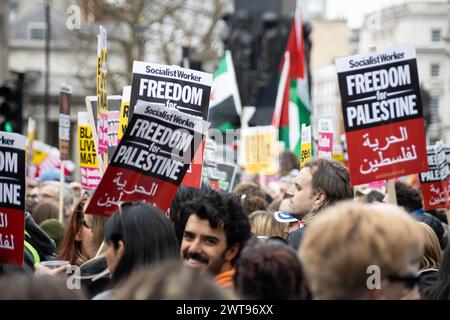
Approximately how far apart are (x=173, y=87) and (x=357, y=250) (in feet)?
14.2

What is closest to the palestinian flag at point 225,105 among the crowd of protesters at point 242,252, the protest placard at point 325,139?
the protest placard at point 325,139

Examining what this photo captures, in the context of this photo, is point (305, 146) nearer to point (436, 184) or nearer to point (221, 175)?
point (436, 184)

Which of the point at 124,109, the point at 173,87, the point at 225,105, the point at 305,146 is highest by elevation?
the point at 225,105

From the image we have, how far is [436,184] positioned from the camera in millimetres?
9078

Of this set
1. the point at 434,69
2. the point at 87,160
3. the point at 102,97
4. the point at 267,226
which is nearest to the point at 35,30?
the point at 434,69

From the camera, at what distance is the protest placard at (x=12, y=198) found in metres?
6.29

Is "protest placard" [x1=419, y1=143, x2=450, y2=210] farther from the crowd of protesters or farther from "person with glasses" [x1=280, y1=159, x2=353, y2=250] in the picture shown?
"person with glasses" [x1=280, y1=159, x2=353, y2=250]

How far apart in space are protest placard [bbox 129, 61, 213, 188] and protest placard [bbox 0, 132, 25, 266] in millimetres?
1658

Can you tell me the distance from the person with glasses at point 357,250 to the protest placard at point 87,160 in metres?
5.11

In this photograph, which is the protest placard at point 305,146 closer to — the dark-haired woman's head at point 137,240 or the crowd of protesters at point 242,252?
the crowd of protesters at point 242,252

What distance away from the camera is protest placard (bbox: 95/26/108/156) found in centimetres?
813

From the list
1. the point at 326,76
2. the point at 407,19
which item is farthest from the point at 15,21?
the point at 326,76

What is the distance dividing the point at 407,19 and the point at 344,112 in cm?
8935

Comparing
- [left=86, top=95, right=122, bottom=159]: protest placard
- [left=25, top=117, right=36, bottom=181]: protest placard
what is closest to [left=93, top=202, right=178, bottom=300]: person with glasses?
[left=86, top=95, right=122, bottom=159]: protest placard
